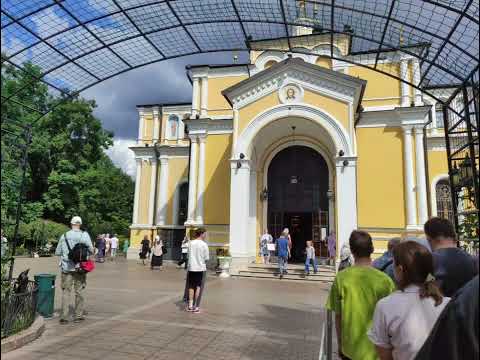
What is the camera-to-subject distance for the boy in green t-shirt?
3.17 m

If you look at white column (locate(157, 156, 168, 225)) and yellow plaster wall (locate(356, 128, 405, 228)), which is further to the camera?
white column (locate(157, 156, 168, 225))

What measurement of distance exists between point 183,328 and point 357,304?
4664 millimetres

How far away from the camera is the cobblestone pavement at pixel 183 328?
568 centimetres

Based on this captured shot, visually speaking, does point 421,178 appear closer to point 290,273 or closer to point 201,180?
point 290,273

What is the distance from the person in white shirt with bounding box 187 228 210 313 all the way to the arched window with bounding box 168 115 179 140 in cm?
2019

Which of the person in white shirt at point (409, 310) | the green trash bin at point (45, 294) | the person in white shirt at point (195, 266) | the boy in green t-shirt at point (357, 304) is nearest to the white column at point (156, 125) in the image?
the person in white shirt at point (195, 266)

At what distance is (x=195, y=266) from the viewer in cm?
845

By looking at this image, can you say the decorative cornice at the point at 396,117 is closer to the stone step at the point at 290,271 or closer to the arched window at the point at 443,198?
the arched window at the point at 443,198

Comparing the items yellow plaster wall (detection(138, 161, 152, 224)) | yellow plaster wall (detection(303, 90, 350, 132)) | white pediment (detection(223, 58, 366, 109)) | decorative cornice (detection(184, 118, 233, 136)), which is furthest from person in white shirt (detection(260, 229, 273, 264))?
yellow plaster wall (detection(138, 161, 152, 224))

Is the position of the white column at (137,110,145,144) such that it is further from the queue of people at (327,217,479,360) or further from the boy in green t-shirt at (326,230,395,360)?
the boy in green t-shirt at (326,230,395,360)

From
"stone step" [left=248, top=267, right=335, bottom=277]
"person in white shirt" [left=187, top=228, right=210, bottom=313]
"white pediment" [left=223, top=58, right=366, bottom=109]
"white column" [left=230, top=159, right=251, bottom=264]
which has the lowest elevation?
"stone step" [left=248, top=267, right=335, bottom=277]

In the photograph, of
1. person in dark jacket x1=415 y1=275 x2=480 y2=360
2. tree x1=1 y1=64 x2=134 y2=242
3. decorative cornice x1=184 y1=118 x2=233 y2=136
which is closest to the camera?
person in dark jacket x1=415 y1=275 x2=480 y2=360

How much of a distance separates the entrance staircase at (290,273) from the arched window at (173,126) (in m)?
13.8

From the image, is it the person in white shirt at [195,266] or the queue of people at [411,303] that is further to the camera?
the person in white shirt at [195,266]
